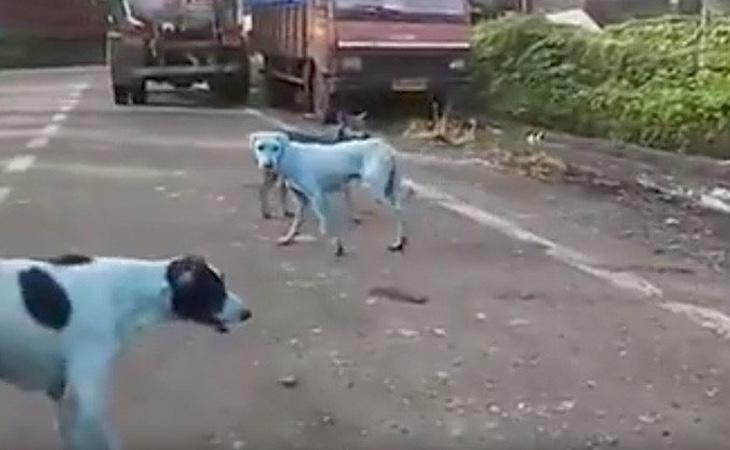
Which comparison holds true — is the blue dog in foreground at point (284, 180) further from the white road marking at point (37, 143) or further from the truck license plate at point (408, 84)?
the truck license plate at point (408, 84)

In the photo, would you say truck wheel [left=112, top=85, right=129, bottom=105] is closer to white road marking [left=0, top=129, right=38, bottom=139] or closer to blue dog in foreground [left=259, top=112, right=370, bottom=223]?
white road marking [left=0, top=129, right=38, bottom=139]

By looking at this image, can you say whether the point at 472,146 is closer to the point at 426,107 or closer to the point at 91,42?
the point at 426,107

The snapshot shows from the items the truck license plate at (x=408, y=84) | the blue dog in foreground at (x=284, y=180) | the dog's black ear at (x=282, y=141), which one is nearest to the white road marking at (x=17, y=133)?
the truck license plate at (x=408, y=84)

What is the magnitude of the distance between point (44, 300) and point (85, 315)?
142 mm

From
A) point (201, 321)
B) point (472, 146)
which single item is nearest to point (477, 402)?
point (201, 321)

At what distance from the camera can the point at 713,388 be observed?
8125 mm

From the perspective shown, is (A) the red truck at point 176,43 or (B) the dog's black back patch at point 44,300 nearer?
(B) the dog's black back patch at point 44,300

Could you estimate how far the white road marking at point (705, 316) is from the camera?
31.2ft

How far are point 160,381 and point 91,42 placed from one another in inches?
1903

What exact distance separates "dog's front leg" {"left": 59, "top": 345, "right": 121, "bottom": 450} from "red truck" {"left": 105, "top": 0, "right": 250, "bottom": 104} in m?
22.7

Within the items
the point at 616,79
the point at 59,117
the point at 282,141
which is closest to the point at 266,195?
the point at 282,141

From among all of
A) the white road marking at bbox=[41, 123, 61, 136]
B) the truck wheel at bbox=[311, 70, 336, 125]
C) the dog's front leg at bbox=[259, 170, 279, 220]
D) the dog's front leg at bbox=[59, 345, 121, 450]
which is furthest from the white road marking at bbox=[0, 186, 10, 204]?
the dog's front leg at bbox=[59, 345, 121, 450]

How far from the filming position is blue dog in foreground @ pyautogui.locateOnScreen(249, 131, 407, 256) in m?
11.9

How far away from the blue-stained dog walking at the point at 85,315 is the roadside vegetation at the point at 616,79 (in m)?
13.7
